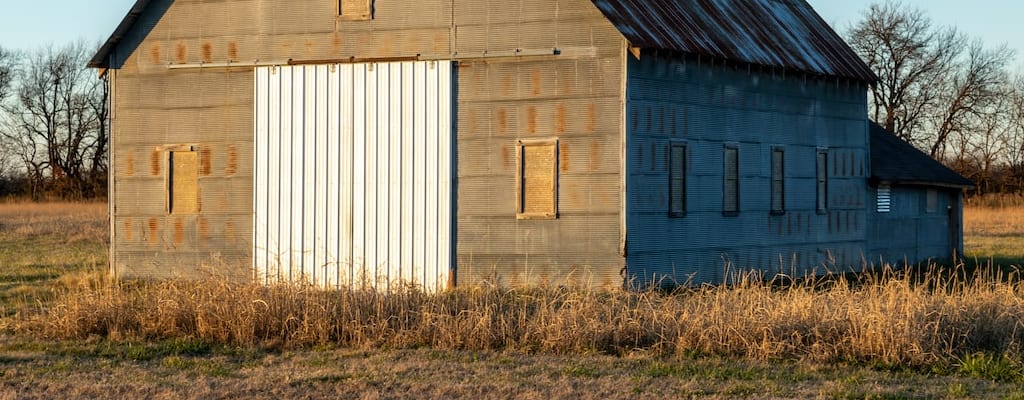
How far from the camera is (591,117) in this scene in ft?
72.2

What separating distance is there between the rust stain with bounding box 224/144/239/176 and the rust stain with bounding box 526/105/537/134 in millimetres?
5327

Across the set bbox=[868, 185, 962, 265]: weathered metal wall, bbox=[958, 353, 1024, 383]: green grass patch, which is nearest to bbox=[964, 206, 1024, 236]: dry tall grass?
bbox=[868, 185, 962, 265]: weathered metal wall

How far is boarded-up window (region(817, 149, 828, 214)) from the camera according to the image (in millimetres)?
27516

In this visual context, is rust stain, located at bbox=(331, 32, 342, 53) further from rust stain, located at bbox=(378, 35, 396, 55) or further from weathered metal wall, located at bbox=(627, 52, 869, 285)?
weathered metal wall, located at bbox=(627, 52, 869, 285)

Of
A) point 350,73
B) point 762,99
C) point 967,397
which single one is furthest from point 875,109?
point 967,397

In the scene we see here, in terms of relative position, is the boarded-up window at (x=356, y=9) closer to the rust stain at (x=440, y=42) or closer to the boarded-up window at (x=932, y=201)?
the rust stain at (x=440, y=42)

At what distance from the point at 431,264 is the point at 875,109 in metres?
47.2

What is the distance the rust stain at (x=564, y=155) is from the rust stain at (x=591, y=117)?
1.47ft

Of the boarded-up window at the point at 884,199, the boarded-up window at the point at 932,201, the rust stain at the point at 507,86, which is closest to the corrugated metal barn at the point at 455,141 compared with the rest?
the rust stain at the point at 507,86

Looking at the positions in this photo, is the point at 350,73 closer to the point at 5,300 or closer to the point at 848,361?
the point at 5,300

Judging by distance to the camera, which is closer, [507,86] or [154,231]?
[507,86]

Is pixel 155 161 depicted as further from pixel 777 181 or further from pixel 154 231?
pixel 777 181

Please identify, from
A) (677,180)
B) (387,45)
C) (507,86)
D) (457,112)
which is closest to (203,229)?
(387,45)

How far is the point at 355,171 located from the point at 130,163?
Result: 15.4ft
